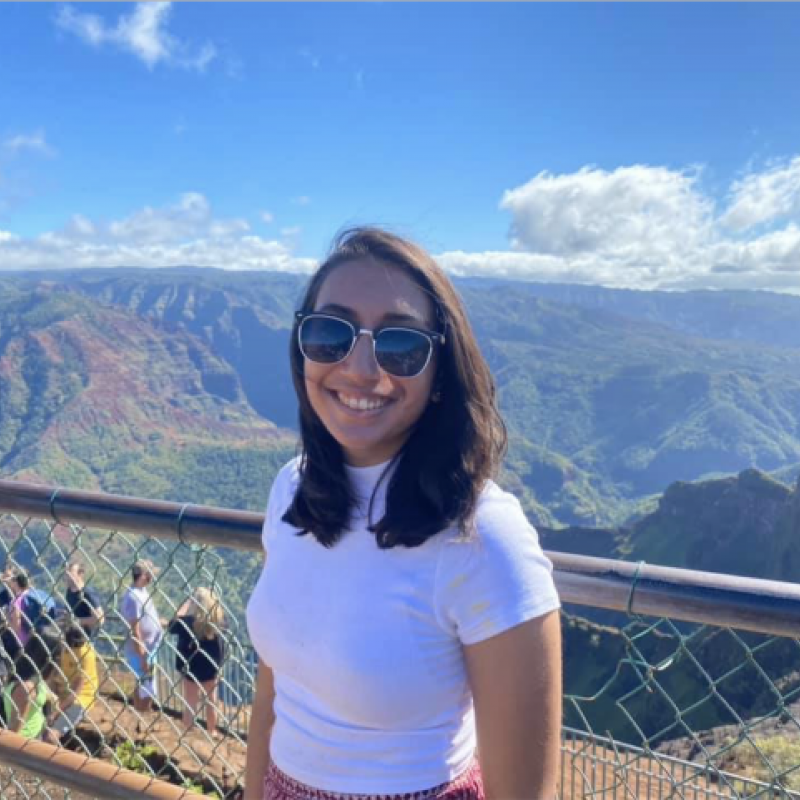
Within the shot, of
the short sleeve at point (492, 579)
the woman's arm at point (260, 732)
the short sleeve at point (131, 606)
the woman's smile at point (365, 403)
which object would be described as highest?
the woman's smile at point (365, 403)

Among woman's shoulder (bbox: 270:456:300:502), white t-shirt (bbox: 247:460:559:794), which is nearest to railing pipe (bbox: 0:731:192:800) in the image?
white t-shirt (bbox: 247:460:559:794)

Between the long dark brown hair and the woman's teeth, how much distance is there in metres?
0.11

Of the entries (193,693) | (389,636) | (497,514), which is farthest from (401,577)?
(193,693)

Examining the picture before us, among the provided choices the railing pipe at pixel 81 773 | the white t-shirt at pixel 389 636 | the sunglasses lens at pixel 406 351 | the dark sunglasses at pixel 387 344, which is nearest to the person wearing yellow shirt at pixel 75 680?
the railing pipe at pixel 81 773

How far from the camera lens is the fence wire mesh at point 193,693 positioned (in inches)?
87.0

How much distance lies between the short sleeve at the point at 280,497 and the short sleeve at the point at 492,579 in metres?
0.60

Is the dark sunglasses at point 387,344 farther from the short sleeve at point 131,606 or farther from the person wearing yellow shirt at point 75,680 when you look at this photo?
the short sleeve at point 131,606

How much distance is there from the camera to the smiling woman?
1.53m

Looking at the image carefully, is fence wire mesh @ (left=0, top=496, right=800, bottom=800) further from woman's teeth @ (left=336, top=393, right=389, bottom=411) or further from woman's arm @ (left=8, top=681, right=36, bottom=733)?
woman's teeth @ (left=336, top=393, right=389, bottom=411)

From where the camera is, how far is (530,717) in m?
1.52

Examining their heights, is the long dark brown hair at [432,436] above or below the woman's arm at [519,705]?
above

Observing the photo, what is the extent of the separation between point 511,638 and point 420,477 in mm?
410

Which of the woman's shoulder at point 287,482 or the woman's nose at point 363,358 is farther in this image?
the woman's shoulder at point 287,482

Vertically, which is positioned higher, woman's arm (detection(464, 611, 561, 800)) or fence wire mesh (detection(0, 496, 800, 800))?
woman's arm (detection(464, 611, 561, 800))
